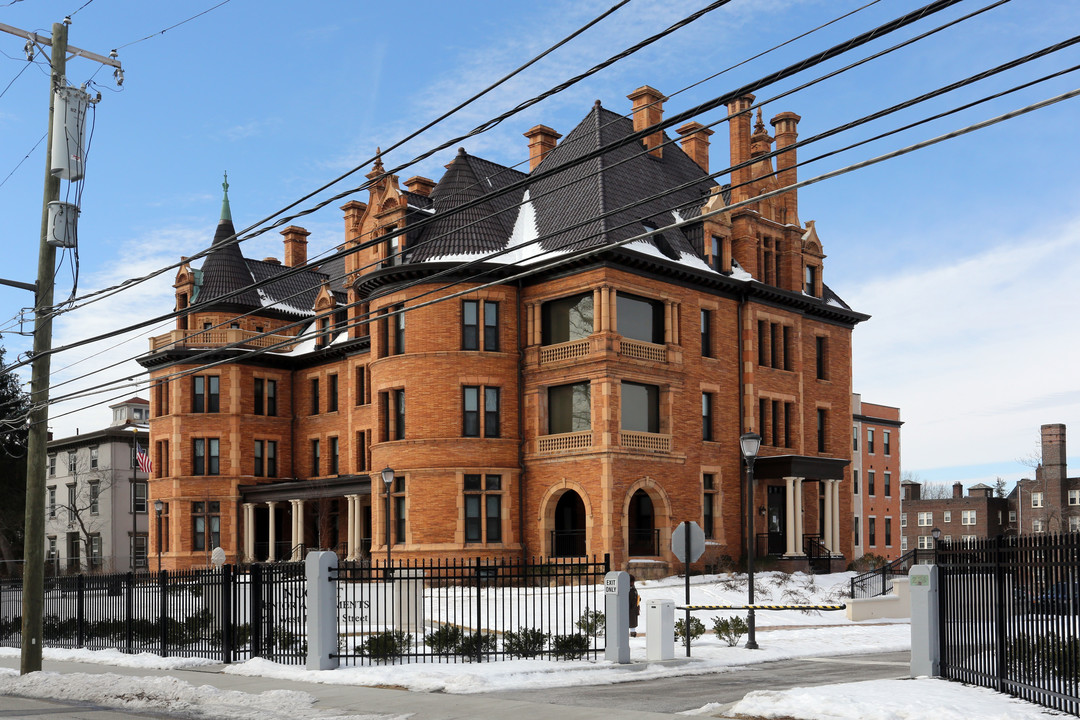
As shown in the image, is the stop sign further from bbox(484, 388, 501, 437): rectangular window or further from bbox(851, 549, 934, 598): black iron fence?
bbox(484, 388, 501, 437): rectangular window

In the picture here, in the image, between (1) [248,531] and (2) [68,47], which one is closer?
(2) [68,47]

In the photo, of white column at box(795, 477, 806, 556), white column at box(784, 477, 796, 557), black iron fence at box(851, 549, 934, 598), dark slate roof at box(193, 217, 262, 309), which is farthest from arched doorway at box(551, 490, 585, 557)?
dark slate roof at box(193, 217, 262, 309)

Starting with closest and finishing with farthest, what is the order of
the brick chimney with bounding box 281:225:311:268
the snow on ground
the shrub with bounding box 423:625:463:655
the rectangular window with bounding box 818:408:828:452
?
the snow on ground, the shrub with bounding box 423:625:463:655, the rectangular window with bounding box 818:408:828:452, the brick chimney with bounding box 281:225:311:268

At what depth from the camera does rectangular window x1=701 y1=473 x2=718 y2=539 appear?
40.2 metres

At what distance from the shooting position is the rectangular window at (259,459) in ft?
177

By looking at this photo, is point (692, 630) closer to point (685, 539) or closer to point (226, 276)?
point (685, 539)

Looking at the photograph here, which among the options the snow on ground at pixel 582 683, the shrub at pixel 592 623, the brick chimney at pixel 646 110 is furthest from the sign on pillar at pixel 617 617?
the brick chimney at pixel 646 110

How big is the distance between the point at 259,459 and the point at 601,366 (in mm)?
24318

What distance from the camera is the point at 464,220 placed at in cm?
3994

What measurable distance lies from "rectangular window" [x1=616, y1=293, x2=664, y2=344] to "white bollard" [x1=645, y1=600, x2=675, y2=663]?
18.7 meters

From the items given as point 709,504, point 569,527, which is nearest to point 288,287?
point 569,527

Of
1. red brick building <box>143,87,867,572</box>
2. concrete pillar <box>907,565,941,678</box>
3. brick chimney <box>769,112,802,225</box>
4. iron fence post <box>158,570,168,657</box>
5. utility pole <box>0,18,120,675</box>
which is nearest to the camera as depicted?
concrete pillar <box>907,565,941,678</box>

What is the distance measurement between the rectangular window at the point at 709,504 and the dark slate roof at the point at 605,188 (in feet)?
28.0

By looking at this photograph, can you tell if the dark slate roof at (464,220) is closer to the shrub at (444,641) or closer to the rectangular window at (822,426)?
the rectangular window at (822,426)
